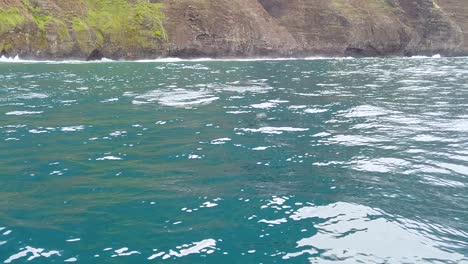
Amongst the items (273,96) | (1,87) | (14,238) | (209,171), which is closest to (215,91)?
(273,96)

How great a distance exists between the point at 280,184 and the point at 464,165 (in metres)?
4.38

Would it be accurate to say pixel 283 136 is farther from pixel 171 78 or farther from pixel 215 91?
pixel 171 78

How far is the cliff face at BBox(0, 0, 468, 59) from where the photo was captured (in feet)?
175

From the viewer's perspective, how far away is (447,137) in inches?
557

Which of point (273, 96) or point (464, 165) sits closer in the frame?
point (464, 165)

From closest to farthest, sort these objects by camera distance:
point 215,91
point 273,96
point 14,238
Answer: point 14,238
point 273,96
point 215,91

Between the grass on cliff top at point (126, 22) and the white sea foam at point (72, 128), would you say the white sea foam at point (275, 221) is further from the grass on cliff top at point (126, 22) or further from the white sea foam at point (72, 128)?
the grass on cliff top at point (126, 22)

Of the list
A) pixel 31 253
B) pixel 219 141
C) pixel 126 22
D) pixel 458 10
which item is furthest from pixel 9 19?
pixel 458 10

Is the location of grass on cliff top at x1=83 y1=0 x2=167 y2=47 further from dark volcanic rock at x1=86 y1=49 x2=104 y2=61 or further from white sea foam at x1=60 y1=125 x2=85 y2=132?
white sea foam at x1=60 y1=125 x2=85 y2=132

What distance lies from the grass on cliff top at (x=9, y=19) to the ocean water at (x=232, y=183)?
33806mm

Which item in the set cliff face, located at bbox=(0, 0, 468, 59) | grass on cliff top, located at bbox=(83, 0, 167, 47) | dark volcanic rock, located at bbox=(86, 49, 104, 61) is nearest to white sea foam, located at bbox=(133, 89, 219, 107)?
cliff face, located at bbox=(0, 0, 468, 59)

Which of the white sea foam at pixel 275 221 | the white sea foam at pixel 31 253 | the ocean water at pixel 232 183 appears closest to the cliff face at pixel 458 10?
the ocean water at pixel 232 183

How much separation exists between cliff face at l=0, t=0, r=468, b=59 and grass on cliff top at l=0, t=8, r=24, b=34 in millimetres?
80

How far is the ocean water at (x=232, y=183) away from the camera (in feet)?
22.8
